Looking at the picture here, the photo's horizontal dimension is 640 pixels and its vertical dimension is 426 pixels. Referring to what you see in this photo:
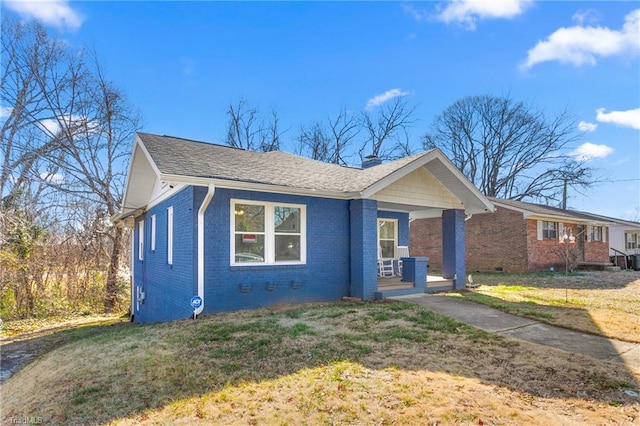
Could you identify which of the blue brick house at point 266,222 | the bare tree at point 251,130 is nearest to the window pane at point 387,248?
the blue brick house at point 266,222

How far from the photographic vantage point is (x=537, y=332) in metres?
6.59

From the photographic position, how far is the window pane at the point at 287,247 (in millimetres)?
8845

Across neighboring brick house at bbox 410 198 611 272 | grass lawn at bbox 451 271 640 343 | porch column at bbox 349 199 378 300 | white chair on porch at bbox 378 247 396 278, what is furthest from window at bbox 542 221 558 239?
porch column at bbox 349 199 378 300

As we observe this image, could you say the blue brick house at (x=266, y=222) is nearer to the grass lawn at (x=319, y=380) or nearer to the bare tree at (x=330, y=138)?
the grass lawn at (x=319, y=380)

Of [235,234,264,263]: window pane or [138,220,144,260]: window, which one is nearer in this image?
[235,234,264,263]: window pane

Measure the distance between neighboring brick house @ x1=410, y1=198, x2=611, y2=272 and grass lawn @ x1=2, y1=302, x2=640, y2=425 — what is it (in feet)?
51.1

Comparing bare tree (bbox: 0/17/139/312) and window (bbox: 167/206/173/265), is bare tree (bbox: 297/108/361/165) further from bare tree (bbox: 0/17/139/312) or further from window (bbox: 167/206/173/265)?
window (bbox: 167/206/173/265)

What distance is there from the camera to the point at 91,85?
58.1ft

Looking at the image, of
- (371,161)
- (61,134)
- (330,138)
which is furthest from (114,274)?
(330,138)

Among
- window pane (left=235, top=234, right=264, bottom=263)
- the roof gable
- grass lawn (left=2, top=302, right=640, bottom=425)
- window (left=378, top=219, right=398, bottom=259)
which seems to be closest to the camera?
grass lawn (left=2, top=302, right=640, bottom=425)

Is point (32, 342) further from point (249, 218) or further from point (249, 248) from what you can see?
point (249, 218)

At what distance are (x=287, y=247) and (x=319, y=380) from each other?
4.91 meters

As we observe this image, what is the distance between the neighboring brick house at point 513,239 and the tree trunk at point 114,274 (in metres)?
16.6

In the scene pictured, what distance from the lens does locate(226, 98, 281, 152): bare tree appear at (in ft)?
100
